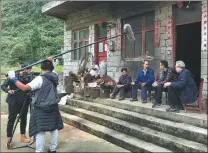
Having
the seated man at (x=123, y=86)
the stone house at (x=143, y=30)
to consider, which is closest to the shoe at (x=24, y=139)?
the seated man at (x=123, y=86)

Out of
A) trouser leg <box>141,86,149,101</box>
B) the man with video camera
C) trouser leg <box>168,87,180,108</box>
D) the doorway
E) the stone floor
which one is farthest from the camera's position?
the doorway

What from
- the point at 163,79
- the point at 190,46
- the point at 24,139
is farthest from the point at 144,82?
the point at 24,139

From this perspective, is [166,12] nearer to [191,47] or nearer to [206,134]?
[191,47]

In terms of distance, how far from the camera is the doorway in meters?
8.71

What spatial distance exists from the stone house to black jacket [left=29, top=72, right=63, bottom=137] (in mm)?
3790

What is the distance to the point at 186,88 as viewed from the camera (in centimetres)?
594

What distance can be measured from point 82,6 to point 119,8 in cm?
242

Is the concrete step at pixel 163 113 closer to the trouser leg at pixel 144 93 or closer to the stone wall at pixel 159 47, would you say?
the trouser leg at pixel 144 93

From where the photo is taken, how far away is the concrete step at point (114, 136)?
17.2 feet

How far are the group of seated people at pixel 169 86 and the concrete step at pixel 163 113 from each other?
166mm

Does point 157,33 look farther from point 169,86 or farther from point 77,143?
point 77,143

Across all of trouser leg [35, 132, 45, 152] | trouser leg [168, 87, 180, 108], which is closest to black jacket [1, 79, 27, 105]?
trouser leg [35, 132, 45, 152]

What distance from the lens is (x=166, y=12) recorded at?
8055 millimetres

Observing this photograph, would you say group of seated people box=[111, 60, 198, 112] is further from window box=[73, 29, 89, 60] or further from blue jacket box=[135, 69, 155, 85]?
window box=[73, 29, 89, 60]
